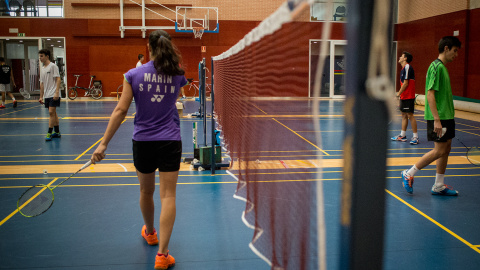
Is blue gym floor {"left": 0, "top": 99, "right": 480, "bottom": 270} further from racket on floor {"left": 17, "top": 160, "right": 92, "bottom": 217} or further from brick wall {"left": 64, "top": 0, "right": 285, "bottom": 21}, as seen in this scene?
brick wall {"left": 64, "top": 0, "right": 285, "bottom": 21}

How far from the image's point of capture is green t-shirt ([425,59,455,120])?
16.1 feet

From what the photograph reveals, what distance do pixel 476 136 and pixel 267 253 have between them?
8577mm

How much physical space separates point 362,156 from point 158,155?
2.48m

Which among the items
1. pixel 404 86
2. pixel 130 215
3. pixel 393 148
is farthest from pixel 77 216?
pixel 404 86

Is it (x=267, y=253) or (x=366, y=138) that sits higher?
(x=366, y=138)

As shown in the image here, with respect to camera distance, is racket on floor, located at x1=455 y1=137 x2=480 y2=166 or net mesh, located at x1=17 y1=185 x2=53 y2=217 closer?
net mesh, located at x1=17 y1=185 x2=53 y2=217

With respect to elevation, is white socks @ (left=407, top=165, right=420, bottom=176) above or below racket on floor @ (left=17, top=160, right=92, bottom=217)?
above

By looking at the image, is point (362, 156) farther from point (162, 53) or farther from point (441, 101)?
point (441, 101)

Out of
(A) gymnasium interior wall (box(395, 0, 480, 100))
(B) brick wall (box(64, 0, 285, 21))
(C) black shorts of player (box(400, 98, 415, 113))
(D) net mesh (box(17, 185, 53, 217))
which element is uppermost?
(B) brick wall (box(64, 0, 285, 21))

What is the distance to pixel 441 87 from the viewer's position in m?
4.98

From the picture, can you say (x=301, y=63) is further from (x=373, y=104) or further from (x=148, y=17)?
(x=148, y=17)

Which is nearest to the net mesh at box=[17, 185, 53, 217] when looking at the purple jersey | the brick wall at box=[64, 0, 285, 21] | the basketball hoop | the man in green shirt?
the purple jersey

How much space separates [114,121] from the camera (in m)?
3.26

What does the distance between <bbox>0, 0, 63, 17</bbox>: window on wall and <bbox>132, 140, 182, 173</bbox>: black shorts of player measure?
20756 millimetres
